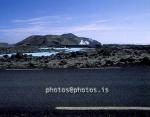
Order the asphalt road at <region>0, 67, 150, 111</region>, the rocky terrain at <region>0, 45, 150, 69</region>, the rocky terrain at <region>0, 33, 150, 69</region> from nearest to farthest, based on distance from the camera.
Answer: the asphalt road at <region>0, 67, 150, 111</region>
the rocky terrain at <region>0, 45, 150, 69</region>
the rocky terrain at <region>0, 33, 150, 69</region>

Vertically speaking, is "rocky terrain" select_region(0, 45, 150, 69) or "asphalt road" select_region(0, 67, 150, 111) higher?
"asphalt road" select_region(0, 67, 150, 111)

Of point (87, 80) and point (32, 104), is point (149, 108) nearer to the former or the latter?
point (32, 104)

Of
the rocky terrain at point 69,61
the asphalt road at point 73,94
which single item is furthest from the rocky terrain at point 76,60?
the asphalt road at point 73,94

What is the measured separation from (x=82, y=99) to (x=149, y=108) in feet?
5.81

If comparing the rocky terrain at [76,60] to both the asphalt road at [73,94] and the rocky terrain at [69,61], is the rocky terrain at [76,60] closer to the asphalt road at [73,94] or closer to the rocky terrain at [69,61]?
the rocky terrain at [69,61]

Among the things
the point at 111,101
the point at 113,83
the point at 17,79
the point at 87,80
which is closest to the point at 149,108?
the point at 111,101

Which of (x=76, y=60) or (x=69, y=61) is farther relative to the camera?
(x=76, y=60)

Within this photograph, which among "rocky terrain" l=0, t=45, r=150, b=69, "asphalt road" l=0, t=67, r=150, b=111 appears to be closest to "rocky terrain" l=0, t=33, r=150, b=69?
"rocky terrain" l=0, t=45, r=150, b=69

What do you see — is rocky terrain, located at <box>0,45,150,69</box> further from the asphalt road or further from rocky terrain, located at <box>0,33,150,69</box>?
the asphalt road

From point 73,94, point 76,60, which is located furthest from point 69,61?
point 73,94

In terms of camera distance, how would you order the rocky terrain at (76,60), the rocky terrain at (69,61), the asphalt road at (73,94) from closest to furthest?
1. the asphalt road at (73,94)
2. the rocky terrain at (69,61)
3. the rocky terrain at (76,60)

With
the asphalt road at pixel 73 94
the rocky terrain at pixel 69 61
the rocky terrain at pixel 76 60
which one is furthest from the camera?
the rocky terrain at pixel 76 60

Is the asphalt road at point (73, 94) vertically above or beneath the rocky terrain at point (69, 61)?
above

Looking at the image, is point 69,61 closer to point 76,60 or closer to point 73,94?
point 76,60
